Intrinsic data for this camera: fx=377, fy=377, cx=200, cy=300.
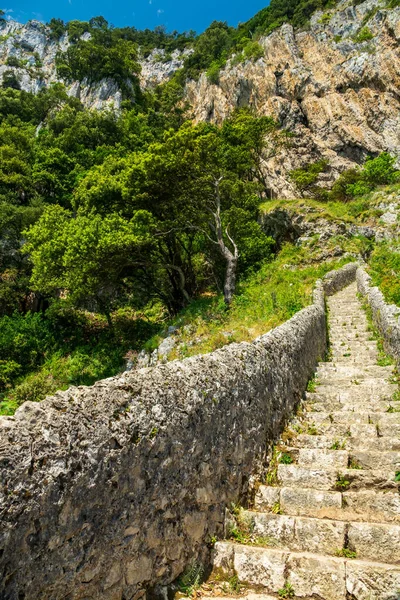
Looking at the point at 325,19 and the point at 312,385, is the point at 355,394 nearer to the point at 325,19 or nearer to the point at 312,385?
the point at 312,385

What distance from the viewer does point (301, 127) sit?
176ft

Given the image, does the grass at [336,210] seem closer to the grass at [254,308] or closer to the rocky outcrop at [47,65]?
the grass at [254,308]

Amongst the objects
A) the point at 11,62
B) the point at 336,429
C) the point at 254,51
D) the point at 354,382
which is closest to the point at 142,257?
the point at 354,382

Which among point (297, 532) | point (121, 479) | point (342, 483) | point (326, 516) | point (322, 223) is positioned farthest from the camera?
point (322, 223)

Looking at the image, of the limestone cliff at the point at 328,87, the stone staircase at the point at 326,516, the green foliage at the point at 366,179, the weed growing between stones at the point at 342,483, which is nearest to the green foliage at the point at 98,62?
the limestone cliff at the point at 328,87

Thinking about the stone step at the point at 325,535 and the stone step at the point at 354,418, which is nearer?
the stone step at the point at 325,535

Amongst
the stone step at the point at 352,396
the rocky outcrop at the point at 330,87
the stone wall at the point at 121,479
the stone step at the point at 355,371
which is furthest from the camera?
the rocky outcrop at the point at 330,87

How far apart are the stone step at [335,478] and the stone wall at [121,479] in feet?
2.21

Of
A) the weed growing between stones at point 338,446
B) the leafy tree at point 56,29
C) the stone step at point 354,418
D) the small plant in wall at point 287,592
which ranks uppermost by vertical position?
the leafy tree at point 56,29

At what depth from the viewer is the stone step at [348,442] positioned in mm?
5508

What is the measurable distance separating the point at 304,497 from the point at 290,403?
2393 mm

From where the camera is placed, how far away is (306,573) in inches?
131

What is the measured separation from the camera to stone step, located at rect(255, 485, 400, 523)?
4.19m

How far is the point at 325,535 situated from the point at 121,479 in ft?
8.06
